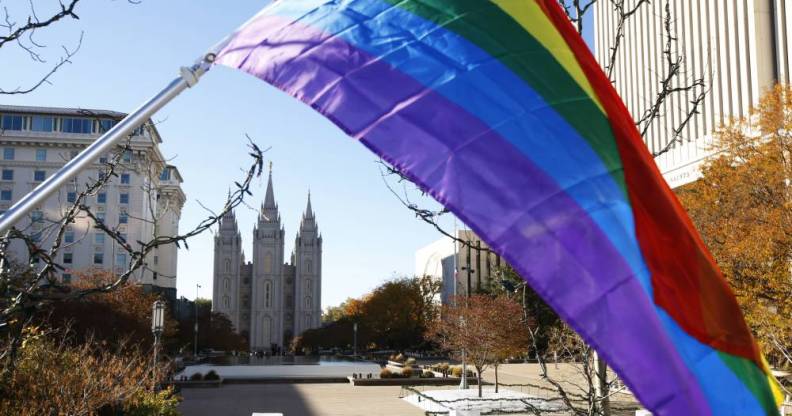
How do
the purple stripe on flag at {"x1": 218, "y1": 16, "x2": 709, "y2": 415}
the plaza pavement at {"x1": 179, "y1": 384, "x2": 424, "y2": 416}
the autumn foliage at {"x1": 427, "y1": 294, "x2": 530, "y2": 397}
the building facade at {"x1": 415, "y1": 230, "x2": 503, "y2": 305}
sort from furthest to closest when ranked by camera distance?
the building facade at {"x1": 415, "y1": 230, "x2": 503, "y2": 305}, the autumn foliage at {"x1": 427, "y1": 294, "x2": 530, "y2": 397}, the plaza pavement at {"x1": 179, "y1": 384, "x2": 424, "y2": 416}, the purple stripe on flag at {"x1": 218, "y1": 16, "x2": 709, "y2": 415}

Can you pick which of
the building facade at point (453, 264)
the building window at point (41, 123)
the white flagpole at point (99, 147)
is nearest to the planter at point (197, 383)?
the building facade at point (453, 264)

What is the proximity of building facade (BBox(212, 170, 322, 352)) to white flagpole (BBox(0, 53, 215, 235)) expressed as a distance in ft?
415

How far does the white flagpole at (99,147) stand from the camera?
272 cm

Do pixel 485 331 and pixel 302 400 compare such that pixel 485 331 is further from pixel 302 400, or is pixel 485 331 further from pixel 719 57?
pixel 719 57

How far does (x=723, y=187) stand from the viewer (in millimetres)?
29422

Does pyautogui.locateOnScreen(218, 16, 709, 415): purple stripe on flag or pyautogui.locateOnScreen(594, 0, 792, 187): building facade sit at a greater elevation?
pyautogui.locateOnScreen(594, 0, 792, 187): building facade

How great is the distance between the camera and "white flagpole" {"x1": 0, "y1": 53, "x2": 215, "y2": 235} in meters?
2.72

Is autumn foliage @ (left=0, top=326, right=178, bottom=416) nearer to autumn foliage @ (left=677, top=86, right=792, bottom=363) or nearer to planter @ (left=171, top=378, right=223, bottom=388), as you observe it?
autumn foliage @ (left=677, top=86, right=792, bottom=363)

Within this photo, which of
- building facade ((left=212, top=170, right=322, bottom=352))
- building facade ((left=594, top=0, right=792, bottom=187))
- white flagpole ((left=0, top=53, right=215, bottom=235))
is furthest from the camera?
building facade ((left=212, top=170, right=322, bottom=352))

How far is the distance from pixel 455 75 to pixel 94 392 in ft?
38.8

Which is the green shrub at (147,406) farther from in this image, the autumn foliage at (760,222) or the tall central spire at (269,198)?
the tall central spire at (269,198)

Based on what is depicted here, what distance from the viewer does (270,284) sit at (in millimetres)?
130625

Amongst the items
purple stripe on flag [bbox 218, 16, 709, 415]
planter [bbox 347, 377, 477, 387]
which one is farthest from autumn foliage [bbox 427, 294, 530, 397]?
purple stripe on flag [bbox 218, 16, 709, 415]

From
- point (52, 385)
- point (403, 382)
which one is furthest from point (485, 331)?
point (52, 385)
